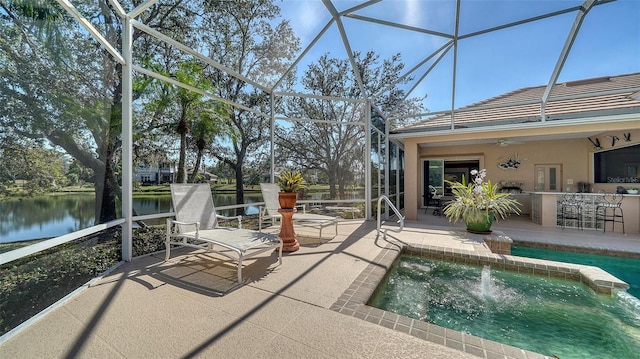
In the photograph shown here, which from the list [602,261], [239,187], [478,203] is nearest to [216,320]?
[239,187]

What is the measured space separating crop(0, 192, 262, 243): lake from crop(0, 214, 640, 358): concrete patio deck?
0.78 metres

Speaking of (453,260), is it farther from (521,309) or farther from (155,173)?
(155,173)

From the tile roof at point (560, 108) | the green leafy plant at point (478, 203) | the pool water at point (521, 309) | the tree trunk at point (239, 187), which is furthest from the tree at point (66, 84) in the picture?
the tile roof at point (560, 108)

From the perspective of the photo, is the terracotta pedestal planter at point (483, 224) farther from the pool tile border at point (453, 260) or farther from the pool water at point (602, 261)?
the pool tile border at point (453, 260)

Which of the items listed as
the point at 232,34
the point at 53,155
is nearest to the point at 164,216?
the point at 53,155

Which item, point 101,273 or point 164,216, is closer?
point 101,273

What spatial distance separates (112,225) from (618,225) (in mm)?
11825

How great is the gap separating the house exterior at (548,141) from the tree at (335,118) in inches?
73.6

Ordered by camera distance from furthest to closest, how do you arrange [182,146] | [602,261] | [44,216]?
1. [182,146]
2. [602,261]
3. [44,216]

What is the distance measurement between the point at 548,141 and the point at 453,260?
29.1 ft

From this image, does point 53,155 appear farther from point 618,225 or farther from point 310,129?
point 618,225

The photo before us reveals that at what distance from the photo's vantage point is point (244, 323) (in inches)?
93.8

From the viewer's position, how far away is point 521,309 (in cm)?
318

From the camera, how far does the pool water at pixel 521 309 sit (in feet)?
8.48
